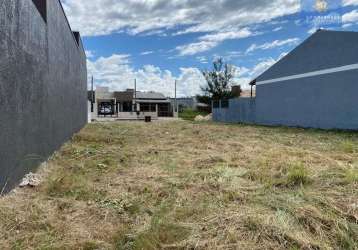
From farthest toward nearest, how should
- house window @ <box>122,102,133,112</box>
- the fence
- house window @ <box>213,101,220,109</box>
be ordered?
1. house window @ <box>122,102,133,112</box>
2. house window @ <box>213,101,220,109</box>
3. the fence

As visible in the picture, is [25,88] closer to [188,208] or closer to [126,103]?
[188,208]

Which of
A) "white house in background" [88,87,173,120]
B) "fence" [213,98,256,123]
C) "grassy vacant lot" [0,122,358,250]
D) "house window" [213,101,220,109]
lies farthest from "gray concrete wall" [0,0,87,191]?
"white house in background" [88,87,173,120]

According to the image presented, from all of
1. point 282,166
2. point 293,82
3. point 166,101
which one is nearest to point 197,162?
point 282,166

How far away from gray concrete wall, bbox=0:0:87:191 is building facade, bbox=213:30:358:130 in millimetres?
12269

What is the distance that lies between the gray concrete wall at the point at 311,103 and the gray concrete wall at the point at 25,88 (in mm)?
12238

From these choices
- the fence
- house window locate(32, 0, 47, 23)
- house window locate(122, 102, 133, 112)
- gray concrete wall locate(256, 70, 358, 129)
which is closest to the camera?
house window locate(32, 0, 47, 23)

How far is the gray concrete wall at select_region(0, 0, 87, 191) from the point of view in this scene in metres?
3.37

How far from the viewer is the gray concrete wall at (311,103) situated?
1398cm

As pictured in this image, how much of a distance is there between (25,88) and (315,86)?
48.2 ft

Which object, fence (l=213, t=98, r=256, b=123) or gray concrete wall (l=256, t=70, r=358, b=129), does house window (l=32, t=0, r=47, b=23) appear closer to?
gray concrete wall (l=256, t=70, r=358, b=129)

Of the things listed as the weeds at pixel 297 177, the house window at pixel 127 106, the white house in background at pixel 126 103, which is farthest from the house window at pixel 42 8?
the house window at pixel 127 106

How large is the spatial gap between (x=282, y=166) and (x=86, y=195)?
2.94 metres

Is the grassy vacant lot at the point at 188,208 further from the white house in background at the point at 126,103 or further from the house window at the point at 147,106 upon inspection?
the house window at the point at 147,106

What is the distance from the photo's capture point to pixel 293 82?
17.7 meters
